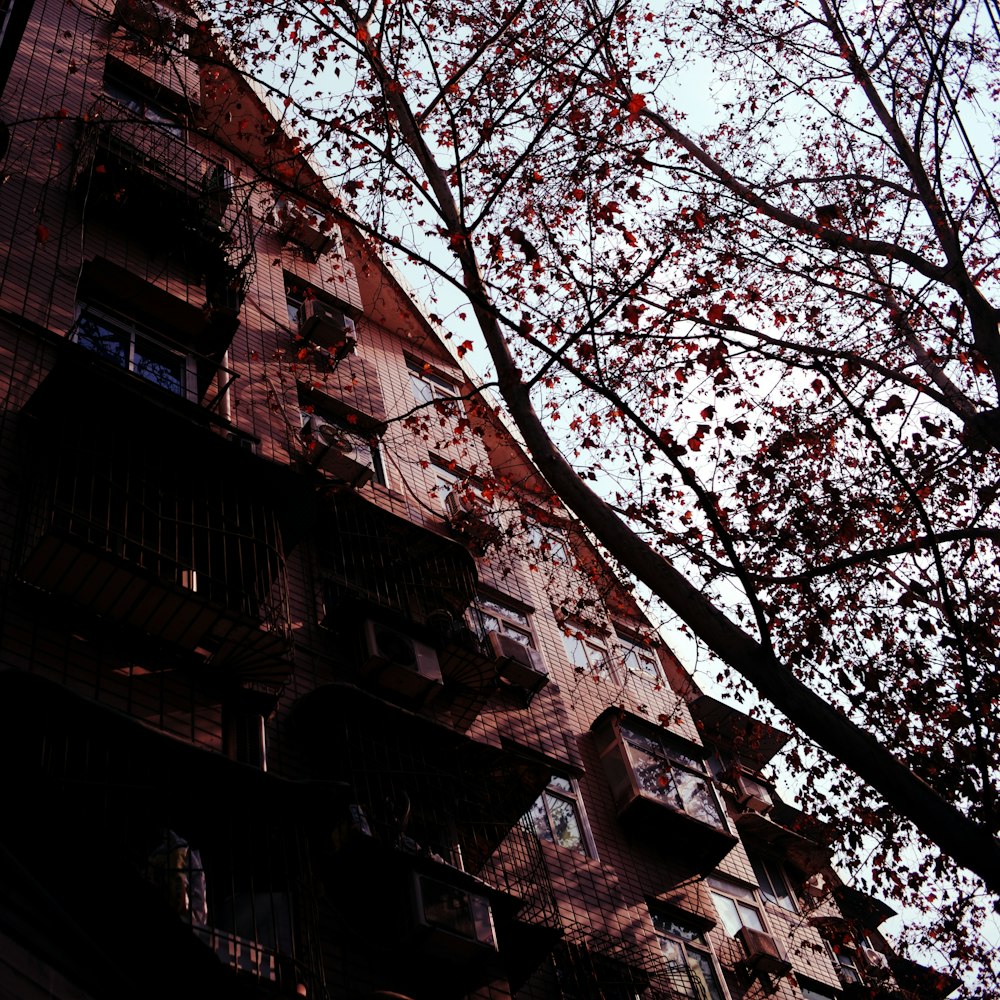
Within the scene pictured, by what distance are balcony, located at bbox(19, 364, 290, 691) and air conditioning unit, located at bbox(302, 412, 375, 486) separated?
2.24m

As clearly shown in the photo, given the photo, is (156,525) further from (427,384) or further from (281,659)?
(427,384)

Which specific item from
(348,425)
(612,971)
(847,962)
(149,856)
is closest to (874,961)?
(847,962)

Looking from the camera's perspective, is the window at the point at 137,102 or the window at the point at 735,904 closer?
the window at the point at 735,904

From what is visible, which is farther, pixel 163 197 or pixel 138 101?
pixel 138 101

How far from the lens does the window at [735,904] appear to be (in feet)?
53.4

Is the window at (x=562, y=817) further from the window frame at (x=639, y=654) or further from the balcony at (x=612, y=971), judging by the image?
the window frame at (x=639, y=654)

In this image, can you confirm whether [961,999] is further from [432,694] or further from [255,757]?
[255,757]

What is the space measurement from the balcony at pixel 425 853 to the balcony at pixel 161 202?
20.6 ft

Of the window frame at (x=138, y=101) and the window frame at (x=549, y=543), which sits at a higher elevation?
the window frame at (x=138, y=101)

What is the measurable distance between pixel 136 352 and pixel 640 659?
10.1 meters

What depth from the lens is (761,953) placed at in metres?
15.0

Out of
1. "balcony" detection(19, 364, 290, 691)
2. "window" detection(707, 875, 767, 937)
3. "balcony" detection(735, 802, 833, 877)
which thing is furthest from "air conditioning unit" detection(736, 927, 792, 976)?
"balcony" detection(19, 364, 290, 691)

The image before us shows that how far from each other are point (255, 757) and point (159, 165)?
30.1ft

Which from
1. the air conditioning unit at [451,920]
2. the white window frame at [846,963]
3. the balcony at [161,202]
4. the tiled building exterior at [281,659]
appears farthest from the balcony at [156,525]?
the white window frame at [846,963]
